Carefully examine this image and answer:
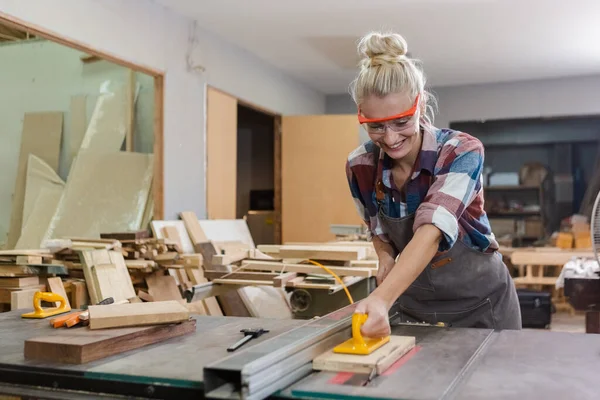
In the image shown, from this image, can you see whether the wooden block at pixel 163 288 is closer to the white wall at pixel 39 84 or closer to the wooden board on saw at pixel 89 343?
the white wall at pixel 39 84

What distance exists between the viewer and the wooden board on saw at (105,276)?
126 inches

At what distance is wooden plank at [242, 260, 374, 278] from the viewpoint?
3.32 metres

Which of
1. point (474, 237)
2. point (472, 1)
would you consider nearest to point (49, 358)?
point (474, 237)

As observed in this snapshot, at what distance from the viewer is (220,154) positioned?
5.49 m

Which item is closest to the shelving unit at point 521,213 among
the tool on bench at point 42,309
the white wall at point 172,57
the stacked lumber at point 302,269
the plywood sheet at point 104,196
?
the white wall at point 172,57

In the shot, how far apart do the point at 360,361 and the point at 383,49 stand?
89 cm

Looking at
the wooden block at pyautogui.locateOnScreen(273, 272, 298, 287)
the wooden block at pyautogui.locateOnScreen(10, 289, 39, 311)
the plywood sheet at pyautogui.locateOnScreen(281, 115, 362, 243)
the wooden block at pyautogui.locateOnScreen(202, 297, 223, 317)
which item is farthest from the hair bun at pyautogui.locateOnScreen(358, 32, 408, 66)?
the plywood sheet at pyautogui.locateOnScreen(281, 115, 362, 243)

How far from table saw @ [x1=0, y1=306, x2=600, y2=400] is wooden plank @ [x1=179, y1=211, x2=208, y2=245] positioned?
10.3ft

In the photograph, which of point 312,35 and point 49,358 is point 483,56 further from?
point 49,358

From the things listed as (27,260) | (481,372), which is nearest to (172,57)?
(27,260)

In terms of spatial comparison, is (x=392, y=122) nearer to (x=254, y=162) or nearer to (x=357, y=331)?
(x=357, y=331)

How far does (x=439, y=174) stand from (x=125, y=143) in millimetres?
3893

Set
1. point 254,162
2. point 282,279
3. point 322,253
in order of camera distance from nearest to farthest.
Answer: point 282,279
point 322,253
point 254,162

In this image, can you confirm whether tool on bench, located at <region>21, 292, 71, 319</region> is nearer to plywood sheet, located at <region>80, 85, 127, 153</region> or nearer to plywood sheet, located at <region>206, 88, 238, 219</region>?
plywood sheet, located at <region>80, 85, 127, 153</region>
